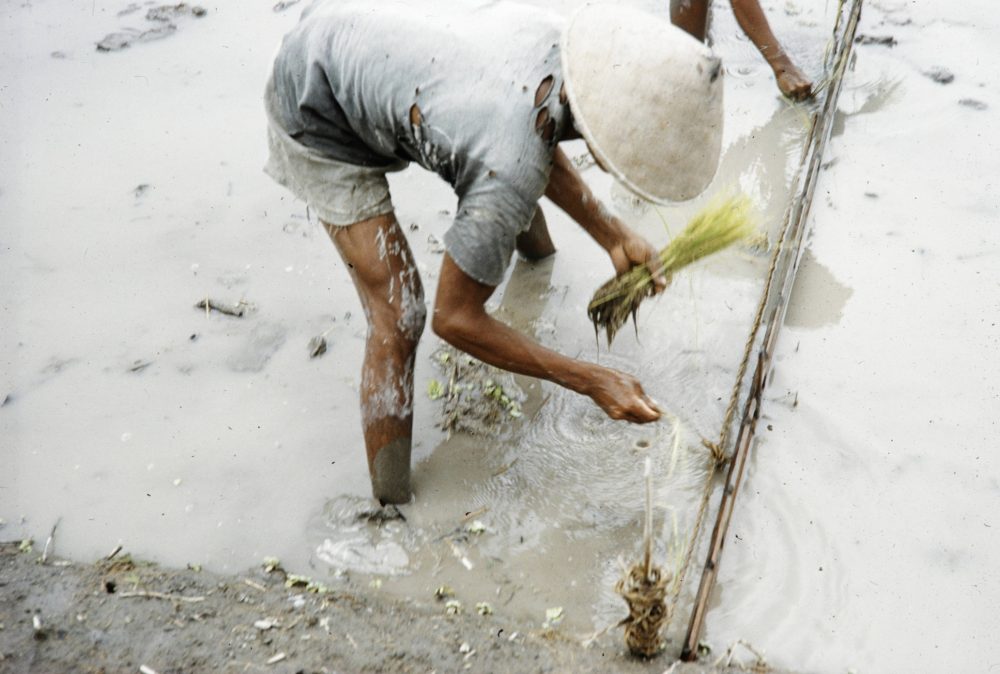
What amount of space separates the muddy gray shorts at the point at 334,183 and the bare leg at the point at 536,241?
1.17m

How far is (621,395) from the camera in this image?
103 inches

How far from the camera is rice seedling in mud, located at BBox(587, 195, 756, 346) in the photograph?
2.88 metres

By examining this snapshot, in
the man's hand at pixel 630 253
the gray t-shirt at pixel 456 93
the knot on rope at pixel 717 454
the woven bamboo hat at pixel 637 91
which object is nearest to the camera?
the woven bamboo hat at pixel 637 91

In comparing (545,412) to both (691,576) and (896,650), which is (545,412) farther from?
(896,650)

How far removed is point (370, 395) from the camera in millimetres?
2891

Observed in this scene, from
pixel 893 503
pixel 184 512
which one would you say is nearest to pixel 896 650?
pixel 893 503

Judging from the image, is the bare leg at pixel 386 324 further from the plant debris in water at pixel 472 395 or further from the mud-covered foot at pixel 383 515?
the plant debris in water at pixel 472 395

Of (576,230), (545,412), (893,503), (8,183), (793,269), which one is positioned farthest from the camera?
(8,183)

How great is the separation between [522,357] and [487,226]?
0.44 meters

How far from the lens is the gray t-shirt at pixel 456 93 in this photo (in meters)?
2.35

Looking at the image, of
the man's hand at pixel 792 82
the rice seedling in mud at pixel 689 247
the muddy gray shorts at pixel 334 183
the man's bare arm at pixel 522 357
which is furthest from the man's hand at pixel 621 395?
the man's hand at pixel 792 82

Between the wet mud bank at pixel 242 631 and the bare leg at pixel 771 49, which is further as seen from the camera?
the bare leg at pixel 771 49

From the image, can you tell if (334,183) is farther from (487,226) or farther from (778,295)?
(778,295)

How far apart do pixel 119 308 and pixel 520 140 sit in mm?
2330
